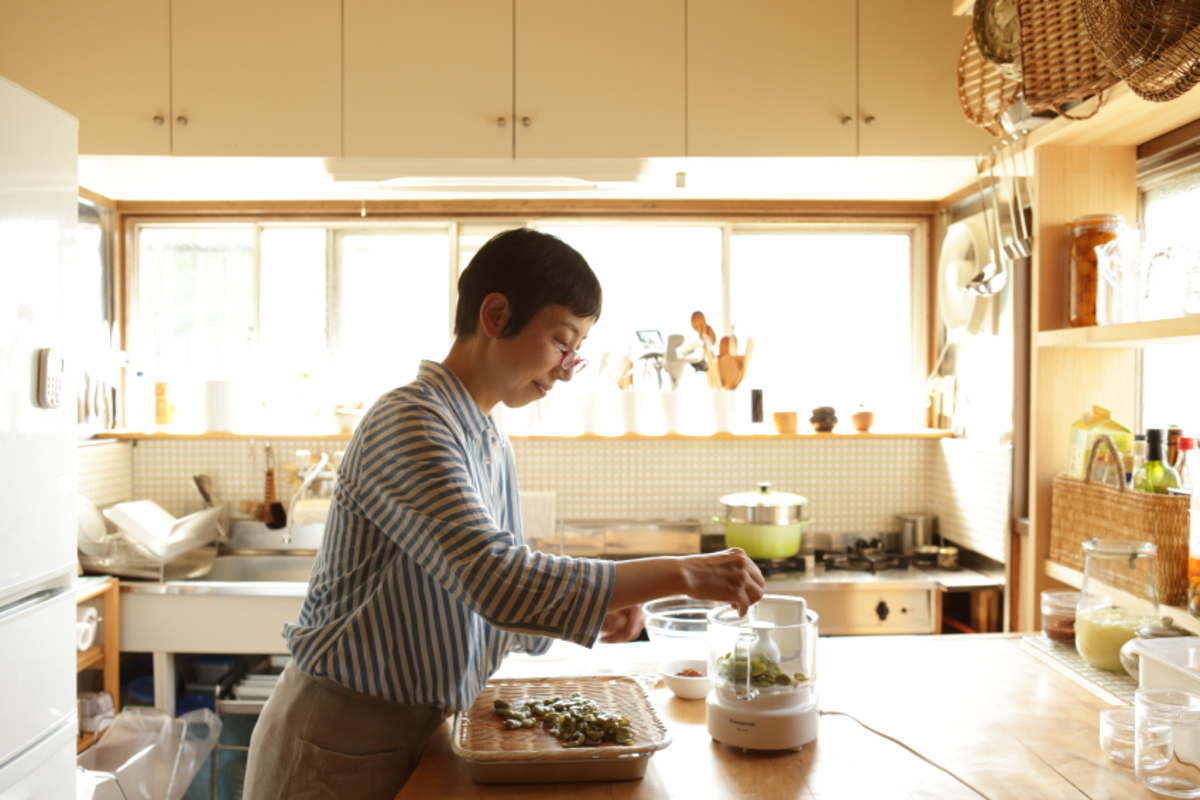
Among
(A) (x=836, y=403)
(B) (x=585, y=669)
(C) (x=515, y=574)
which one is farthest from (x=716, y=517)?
(C) (x=515, y=574)

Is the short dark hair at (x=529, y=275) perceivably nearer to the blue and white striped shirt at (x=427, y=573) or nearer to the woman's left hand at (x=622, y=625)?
the blue and white striped shirt at (x=427, y=573)

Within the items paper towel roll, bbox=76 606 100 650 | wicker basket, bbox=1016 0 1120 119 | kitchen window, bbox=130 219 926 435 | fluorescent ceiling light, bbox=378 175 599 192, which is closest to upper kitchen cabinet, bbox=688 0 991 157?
fluorescent ceiling light, bbox=378 175 599 192

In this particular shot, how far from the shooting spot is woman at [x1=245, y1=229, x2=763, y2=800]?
1127 millimetres

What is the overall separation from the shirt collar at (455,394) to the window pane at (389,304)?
1.71 meters

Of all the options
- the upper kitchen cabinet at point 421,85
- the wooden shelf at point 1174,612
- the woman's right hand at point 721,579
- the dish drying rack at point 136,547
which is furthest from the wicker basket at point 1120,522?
the dish drying rack at point 136,547

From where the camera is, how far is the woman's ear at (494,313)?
132 centimetres

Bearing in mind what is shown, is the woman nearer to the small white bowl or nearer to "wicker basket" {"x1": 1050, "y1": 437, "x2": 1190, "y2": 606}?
the small white bowl

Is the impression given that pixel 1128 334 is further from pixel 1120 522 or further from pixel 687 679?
pixel 687 679

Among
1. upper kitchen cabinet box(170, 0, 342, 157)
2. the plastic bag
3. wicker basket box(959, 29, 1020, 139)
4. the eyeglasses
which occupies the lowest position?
the plastic bag

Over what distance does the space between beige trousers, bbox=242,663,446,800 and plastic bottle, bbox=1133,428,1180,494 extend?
1.34 m

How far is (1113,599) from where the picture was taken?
1.61 m

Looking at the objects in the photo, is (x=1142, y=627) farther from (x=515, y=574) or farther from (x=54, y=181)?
(x=54, y=181)

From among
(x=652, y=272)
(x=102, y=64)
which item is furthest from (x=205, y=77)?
(x=652, y=272)

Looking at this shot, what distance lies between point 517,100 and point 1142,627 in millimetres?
1860
